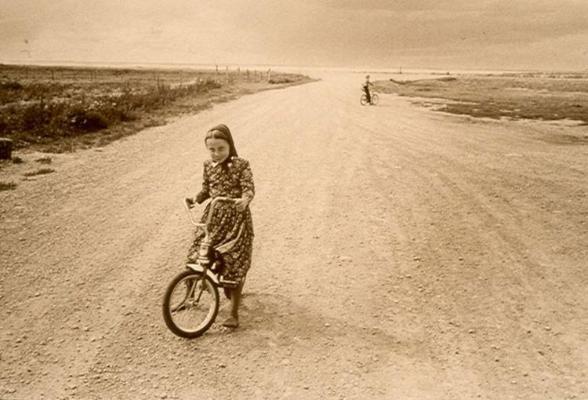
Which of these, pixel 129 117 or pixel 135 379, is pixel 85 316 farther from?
pixel 129 117

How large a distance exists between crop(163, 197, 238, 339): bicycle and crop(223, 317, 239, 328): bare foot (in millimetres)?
131

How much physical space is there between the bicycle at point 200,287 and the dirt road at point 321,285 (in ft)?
0.50

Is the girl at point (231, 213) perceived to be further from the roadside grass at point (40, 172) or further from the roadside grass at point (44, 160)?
the roadside grass at point (44, 160)

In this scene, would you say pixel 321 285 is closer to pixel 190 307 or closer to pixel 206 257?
pixel 190 307

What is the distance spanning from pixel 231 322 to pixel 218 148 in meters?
1.71

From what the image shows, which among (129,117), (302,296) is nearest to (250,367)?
(302,296)

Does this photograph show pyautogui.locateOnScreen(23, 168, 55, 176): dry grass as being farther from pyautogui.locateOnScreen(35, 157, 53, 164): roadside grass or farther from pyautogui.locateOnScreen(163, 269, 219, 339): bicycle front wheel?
pyautogui.locateOnScreen(163, 269, 219, 339): bicycle front wheel

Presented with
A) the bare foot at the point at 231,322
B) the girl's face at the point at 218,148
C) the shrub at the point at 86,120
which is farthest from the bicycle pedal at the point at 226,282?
the shrub at the point at 86,120

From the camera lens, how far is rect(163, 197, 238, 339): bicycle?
4.29m

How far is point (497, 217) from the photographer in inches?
301

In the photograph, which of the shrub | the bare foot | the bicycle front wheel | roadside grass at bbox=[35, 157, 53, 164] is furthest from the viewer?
the shrub

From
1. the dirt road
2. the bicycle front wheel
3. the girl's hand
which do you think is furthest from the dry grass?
the girl's hand

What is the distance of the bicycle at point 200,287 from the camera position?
14.1 feet

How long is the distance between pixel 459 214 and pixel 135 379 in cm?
588
